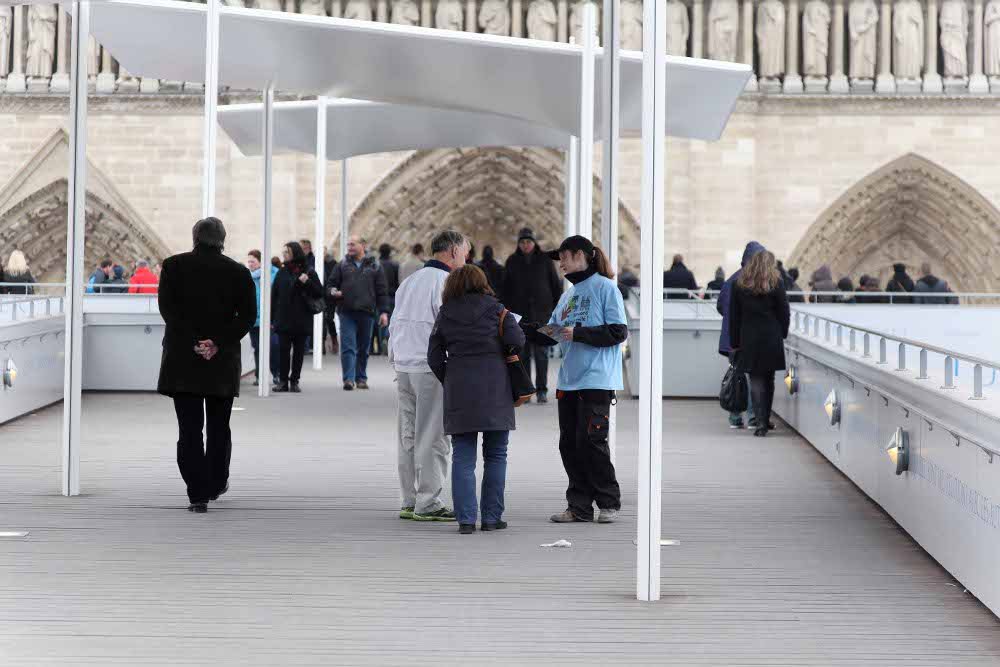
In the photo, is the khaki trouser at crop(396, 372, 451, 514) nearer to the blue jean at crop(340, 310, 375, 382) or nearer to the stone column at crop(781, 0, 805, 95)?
the blue jean at crop(340, 310, 375, 382)

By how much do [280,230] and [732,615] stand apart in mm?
24332

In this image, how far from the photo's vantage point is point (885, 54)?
29375 mm

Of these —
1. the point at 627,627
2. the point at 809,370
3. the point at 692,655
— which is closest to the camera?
the point at 692,655

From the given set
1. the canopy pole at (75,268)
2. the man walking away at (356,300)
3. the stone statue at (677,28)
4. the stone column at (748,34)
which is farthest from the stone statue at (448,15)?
the canopy pole at (75,268)

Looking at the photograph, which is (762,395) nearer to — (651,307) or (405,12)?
(651,307)

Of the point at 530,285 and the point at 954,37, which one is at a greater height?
the point at 954,37

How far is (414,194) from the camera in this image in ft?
101

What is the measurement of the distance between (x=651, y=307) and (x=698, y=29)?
24.4m

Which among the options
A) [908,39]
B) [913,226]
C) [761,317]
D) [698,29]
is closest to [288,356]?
[761,317]

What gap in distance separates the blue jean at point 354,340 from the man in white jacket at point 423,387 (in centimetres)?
724

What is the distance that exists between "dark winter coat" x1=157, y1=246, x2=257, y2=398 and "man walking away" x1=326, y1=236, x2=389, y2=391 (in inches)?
261

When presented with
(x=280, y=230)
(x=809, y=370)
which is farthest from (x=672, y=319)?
(x=280, y=230)

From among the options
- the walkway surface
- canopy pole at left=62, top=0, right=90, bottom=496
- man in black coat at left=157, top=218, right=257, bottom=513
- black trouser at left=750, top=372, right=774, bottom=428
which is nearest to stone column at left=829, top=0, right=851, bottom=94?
black trouser at left=750, top=372, right=774, bottom=428

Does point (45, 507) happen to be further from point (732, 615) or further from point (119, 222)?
point (119, 222)
